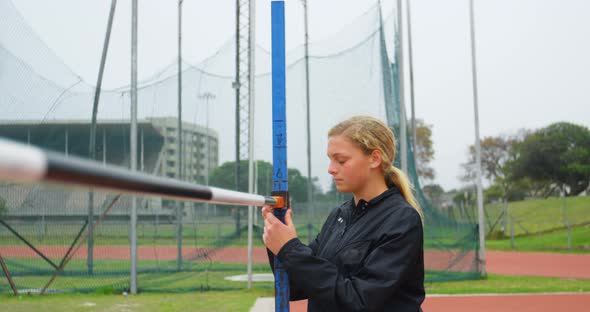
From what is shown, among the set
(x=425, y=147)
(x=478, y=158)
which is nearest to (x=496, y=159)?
(x=425, y=147)

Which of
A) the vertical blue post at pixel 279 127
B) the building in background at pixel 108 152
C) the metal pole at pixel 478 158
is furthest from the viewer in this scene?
the metal pole at pixel 478 158

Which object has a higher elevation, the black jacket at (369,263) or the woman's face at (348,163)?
the woman's face at (348,163)

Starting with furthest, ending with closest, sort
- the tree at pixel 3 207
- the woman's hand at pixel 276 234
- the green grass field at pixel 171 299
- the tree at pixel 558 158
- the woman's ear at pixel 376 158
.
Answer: the tree at pixel 558 158
the tree at pixel 3 207
the green grass field at pixel 171 299
the woman's ear at pixel 376 158
the woman's hand at pixel 276 234

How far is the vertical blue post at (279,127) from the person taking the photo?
2018 mm

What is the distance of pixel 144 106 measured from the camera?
9.48 metres

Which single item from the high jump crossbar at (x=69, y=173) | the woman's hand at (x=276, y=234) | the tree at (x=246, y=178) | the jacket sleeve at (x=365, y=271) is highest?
the tree at (x=246, y=178)

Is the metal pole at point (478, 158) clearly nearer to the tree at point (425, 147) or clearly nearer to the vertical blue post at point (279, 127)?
the vertical blue post at point (279, 127)

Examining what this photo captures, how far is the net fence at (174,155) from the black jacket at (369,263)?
6.85 meters

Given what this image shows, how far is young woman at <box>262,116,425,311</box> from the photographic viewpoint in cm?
170

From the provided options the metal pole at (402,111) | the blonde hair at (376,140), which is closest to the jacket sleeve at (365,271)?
the blonde hair at (376,140)

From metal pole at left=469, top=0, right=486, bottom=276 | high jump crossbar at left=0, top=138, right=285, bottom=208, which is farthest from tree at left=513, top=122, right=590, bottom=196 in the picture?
high jump crossbar at left=0, top=138, right=285, bottom=208

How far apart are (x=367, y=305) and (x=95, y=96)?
8066mm

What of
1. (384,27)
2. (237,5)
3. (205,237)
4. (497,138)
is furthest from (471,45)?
(497,138)

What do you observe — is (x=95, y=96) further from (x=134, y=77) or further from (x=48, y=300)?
(x=48, y=300)
